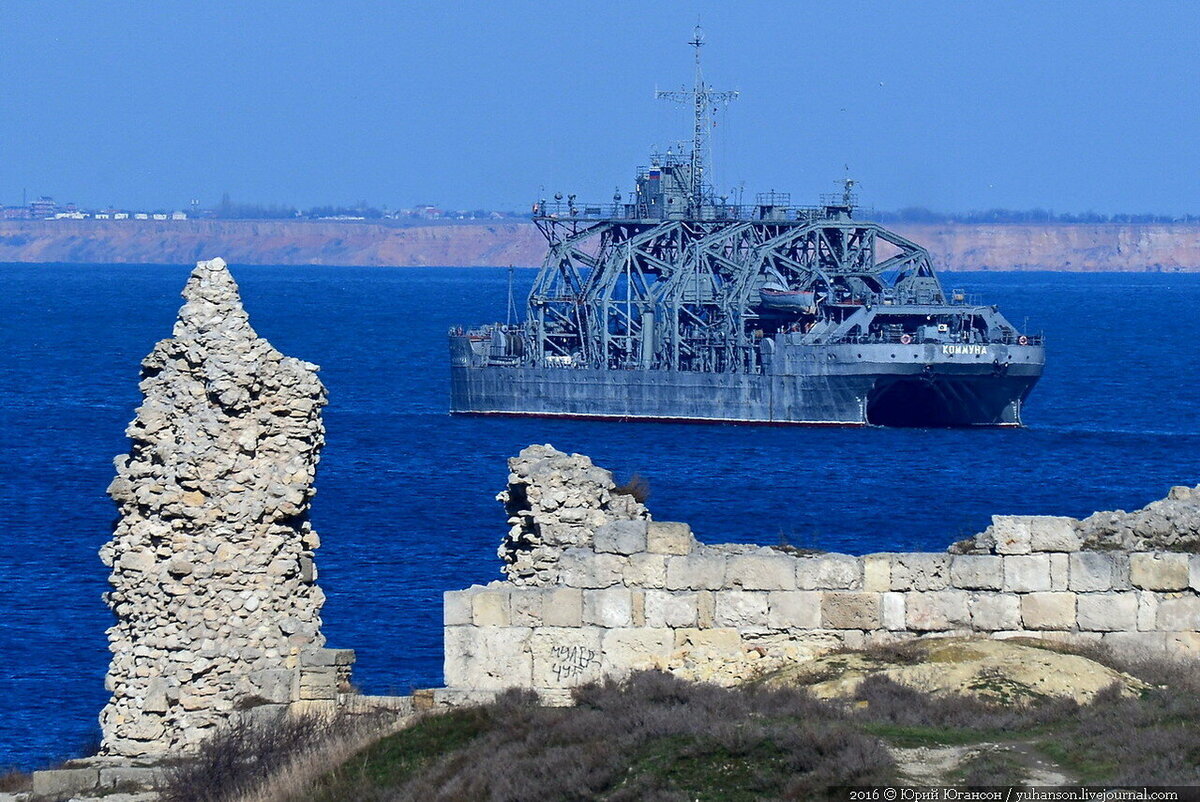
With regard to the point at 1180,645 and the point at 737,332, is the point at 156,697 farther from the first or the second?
the point at 737,332

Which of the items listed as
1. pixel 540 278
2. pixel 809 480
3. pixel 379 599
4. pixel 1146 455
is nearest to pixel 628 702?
pixel 379 599

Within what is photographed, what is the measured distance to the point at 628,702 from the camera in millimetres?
12617

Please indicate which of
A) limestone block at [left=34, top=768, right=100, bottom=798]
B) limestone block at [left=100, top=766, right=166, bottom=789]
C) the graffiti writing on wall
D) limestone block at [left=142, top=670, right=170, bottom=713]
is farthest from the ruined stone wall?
limestone block at [left=34, top=768, right=100, bottom=798]

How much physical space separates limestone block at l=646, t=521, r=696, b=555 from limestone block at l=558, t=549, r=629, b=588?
201mm

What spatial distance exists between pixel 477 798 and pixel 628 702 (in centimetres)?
162

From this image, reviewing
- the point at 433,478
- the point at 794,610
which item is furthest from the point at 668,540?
the point at 433,478

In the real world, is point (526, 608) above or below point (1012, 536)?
below

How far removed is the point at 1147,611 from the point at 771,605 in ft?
7.72

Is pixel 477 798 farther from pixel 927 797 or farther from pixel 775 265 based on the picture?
pixel 775 265

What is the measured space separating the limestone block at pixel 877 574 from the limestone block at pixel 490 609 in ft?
7.34

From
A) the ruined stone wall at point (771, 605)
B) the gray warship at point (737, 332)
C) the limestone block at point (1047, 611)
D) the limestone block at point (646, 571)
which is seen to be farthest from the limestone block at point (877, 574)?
the gray warship at point (737, 332)

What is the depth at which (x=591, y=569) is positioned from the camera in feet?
46.4

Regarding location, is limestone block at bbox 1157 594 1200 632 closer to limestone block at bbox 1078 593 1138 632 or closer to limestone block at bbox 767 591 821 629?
limestone block at bbox 1078 593 1138 632

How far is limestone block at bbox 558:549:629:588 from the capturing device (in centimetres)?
1413
